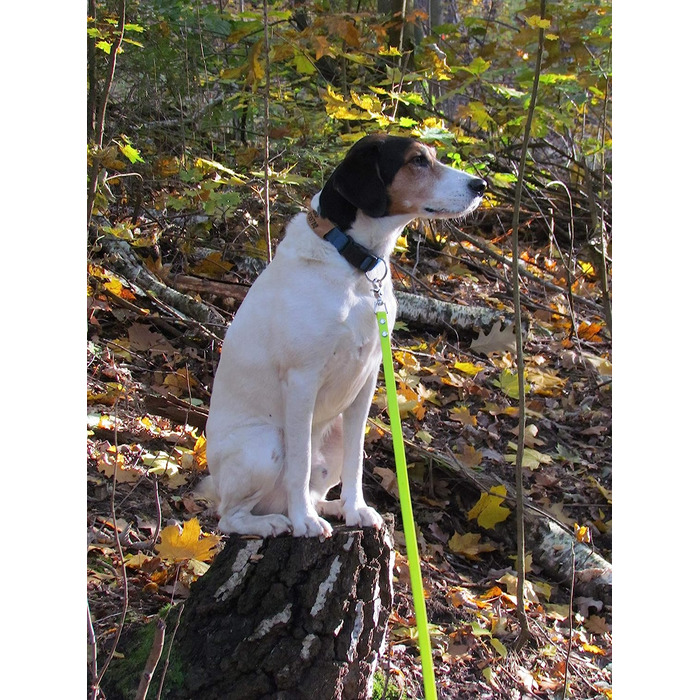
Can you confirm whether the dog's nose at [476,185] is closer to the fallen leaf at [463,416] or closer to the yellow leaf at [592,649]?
the yellow leaf at [592,649]

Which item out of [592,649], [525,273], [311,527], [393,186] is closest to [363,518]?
[311,527]

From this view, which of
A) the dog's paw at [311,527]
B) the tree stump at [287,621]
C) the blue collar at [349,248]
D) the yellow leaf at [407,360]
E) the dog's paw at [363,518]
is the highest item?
the blue collar at [349,248]

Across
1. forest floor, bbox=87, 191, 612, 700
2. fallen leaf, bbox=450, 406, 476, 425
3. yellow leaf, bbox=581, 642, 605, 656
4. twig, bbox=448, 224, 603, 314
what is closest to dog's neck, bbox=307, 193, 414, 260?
forest floor, bbox=87, 191, 612, 700

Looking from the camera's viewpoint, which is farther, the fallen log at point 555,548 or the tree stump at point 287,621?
the fallen log at point 555,548

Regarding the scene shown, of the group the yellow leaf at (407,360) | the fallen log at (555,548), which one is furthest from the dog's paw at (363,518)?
the yellow leaf at (407,360)

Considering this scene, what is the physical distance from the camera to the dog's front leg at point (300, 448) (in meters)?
2.66

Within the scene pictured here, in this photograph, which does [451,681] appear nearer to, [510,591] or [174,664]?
[510,591]

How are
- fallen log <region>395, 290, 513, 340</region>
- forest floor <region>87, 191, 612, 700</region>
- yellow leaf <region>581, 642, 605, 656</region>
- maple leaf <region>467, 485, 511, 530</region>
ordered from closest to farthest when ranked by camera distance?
forest floor <region>87, 191, 612, 700</region> → yellow leaf <region>581, 642, 605, 656</region> → maple leaf <region>467, 485, 511, 530</region> → fallen log <region>395, 290, 513, 340</region>

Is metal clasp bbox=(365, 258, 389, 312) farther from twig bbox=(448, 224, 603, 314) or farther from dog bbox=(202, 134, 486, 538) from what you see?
twig bbox=(448, 224, 603, 314)

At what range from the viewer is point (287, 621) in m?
2.54

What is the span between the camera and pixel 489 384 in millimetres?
5293

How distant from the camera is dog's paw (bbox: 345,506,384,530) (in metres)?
2.78

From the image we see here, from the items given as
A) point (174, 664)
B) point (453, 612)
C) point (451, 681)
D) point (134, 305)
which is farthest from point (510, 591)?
point (134, 305)

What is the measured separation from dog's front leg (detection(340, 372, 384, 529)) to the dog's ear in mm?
621
